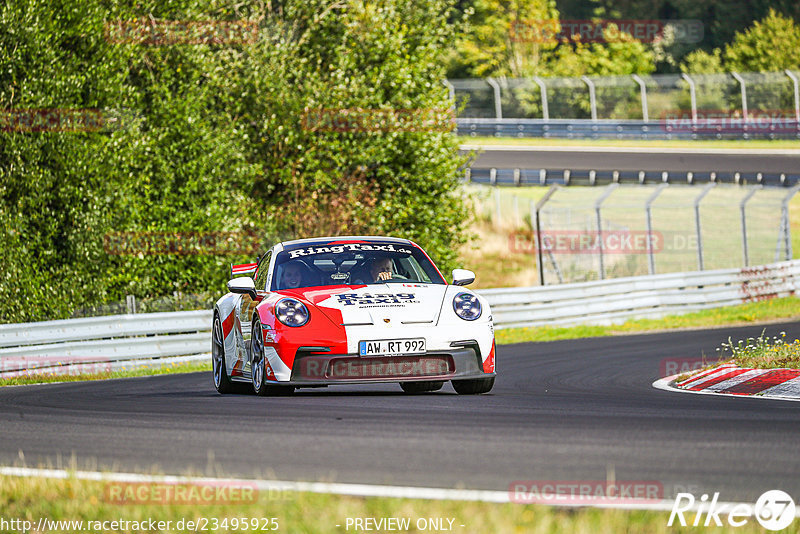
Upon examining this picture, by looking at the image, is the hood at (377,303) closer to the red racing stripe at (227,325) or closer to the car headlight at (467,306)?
the car headlight at (467,306)

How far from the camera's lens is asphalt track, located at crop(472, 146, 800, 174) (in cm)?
4519

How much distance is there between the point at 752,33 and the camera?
203ft

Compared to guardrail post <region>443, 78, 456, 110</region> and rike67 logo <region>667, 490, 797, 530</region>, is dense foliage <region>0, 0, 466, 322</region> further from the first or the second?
rike67 logo <region>667, 490, 797, 530</region>

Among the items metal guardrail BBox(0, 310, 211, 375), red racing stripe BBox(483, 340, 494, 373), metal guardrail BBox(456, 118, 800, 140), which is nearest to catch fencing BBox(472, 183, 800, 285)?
metal guardrail BBox(456, 118, 800, 140)

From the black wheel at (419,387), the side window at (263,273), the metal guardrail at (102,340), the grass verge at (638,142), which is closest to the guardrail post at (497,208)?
the grass verge at (638,142)

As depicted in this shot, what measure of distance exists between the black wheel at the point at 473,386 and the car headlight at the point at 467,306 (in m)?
0.62

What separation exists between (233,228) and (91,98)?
385cm

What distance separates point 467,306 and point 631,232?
2674 cm

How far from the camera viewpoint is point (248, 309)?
10672 millimetres

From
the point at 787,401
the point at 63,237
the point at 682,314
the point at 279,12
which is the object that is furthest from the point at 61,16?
the point at 787,401

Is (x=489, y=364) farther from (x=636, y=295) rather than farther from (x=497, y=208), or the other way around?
(x=497, y=208)

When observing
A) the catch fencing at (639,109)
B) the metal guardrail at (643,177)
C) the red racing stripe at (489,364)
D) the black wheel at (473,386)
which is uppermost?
the red racing stripe at (489,364)

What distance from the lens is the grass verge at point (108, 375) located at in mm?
15258

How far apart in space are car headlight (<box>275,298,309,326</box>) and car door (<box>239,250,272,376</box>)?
0.64 m
